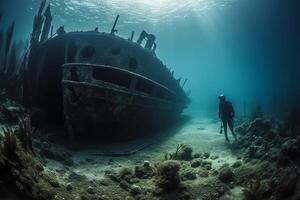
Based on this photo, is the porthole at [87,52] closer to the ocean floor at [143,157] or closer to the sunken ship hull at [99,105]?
the sunken ship hull at [99,105]

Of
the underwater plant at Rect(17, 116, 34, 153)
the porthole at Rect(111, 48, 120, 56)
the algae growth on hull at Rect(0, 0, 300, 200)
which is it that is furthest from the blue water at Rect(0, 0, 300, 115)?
the underwater plant at Rect(17, 116, 34, 153)

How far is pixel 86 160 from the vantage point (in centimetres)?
1053

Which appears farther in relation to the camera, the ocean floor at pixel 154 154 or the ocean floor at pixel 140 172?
the ocean floor at pixel 154 154

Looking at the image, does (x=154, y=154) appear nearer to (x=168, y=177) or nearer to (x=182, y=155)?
(x=182, y=155)

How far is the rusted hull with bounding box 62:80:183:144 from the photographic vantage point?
11.7 m

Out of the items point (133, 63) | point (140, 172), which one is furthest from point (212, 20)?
point (140, 172)

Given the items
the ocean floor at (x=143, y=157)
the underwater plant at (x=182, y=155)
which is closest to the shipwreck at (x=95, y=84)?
the ocean floor at (x=143, y=157)

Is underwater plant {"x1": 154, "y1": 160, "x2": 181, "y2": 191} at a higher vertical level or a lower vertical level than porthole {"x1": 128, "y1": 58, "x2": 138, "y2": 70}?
lower

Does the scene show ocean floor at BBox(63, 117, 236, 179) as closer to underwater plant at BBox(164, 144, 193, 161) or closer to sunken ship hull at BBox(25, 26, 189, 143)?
underwater plant at BBox(164, 144, 193, 161)

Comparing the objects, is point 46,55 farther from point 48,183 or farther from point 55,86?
point 48,183

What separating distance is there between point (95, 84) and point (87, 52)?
301 centimetres

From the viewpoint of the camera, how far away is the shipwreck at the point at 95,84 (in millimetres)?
11844

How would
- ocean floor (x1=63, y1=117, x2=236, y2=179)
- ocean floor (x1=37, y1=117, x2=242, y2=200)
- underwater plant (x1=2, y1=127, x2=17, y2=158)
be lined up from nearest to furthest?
1. underwater plant (x1=2, y1=127, x2=17, y2=158)
2. ocean floor (x1=37, y1=117, x2=242, y2=200)
3. ocean floor (x1=63, y1=117, x2=236, y2=179)

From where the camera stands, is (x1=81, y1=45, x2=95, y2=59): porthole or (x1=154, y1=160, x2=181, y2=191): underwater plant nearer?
(x1=154, y1=160, x2=181, y2=191): underwater plant
